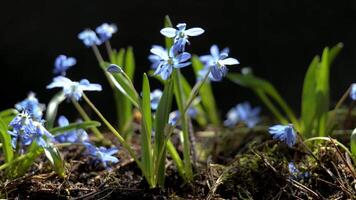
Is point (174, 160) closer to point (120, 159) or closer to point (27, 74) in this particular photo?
point (120, 159)

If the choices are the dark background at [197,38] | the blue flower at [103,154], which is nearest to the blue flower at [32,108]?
the blue flower at [103,154]

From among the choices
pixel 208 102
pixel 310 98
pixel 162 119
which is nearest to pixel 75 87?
pixel 162 119

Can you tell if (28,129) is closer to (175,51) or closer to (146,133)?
(146,133)

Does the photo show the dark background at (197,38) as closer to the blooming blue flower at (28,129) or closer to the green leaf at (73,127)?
the green leaf at (73,127)

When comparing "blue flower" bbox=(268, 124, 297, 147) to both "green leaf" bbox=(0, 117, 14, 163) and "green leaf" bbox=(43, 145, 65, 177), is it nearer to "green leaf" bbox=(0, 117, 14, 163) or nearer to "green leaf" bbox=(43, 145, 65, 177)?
"green leaf" bbox=(43, 145, 65, 177)

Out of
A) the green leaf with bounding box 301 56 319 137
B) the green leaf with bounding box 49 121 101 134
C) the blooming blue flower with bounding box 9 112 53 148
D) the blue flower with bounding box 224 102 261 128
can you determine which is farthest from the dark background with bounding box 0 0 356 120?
the blooming blue flower with bounding box 9 112 53 148

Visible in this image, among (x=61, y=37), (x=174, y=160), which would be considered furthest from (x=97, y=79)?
(x=174, y=160)
